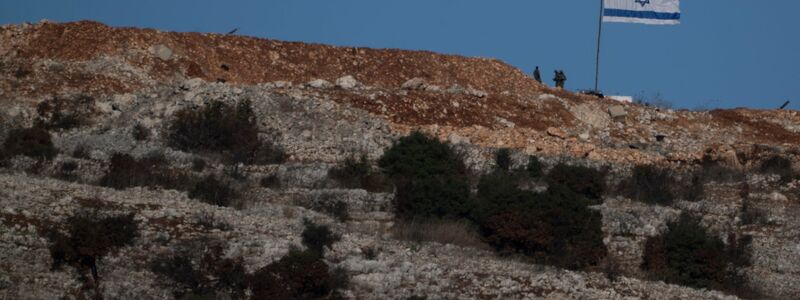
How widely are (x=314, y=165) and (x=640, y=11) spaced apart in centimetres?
1793

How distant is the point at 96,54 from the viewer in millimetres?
53250

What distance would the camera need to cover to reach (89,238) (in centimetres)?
2909

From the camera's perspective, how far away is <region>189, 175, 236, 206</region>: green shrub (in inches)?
1371

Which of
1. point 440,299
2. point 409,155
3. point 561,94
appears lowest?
point 440,299

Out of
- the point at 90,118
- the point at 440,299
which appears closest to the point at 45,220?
the point at 440,299

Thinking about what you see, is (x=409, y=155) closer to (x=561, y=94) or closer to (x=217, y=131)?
(x=217, y=131)

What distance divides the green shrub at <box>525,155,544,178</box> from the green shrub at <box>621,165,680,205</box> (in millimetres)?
1964

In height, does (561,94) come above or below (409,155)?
above

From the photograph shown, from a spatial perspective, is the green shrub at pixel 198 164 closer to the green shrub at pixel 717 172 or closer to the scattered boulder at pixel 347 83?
the scattered boulder at pixel 347 83

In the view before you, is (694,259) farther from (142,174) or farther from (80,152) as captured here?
(80,152)

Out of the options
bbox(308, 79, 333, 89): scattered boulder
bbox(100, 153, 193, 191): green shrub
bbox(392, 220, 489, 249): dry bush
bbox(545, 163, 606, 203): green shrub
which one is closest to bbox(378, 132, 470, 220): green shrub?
bbox(392, 220, 489, 249): dry bush

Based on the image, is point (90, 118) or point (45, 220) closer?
point (45, 220)

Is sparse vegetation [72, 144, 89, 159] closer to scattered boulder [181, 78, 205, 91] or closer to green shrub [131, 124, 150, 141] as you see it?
green shrub [131, 124, 150, 141]

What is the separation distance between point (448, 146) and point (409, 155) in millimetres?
1807
